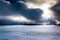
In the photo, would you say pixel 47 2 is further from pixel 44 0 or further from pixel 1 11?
pixel 1 11

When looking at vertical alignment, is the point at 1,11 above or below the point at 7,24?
above

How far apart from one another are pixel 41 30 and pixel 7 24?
429 mm

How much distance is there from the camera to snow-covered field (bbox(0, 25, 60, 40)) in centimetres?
145

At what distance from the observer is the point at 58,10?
167 centimetres

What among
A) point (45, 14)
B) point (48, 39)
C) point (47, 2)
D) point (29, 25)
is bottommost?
point (48, 39)

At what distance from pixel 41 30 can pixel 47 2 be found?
0.37m

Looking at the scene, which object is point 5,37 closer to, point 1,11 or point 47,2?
point 1,11

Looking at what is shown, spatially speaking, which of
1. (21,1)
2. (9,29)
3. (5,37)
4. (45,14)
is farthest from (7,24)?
(45,14)

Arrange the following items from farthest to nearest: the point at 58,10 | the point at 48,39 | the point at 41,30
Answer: the point at 58,10 → the point at 41,30 → the point at 48,39

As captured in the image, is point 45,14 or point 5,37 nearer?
point 5,37

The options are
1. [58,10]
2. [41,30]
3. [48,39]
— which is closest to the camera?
[48,39]

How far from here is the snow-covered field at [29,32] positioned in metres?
1.45

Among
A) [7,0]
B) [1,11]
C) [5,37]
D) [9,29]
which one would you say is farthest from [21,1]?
[5,37]

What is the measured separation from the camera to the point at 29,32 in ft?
5.05
